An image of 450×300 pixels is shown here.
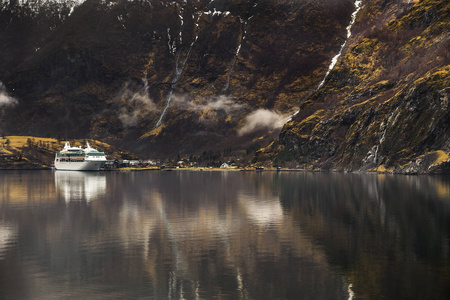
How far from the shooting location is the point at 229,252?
230 feet

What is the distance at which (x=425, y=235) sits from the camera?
262 feet

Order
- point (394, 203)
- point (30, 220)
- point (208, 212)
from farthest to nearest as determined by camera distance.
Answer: point (394, 203)
point (208, 212)
point (30, 220)

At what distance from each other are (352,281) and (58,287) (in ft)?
94.8

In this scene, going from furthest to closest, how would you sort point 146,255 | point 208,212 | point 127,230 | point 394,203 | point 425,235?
point 394,203 < point 208,212 < point 127,230 < point 425,235 < point 146,255

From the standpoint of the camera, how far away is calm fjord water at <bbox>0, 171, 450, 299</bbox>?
52.9 m

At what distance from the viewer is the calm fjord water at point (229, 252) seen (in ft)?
174

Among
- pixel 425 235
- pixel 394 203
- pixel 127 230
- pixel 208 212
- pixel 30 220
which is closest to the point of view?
pixel 425 235

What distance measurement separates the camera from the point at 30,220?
4117 inches

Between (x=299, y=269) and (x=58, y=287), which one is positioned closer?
(x=58, y=287)

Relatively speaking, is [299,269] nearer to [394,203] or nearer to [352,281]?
[352,281]

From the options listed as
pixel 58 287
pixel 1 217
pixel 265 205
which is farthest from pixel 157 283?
pixel 265 205

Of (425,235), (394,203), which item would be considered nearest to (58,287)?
(425,235)

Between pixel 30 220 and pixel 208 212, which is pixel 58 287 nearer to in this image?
pixel 30 220

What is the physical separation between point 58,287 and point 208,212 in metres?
61.8
